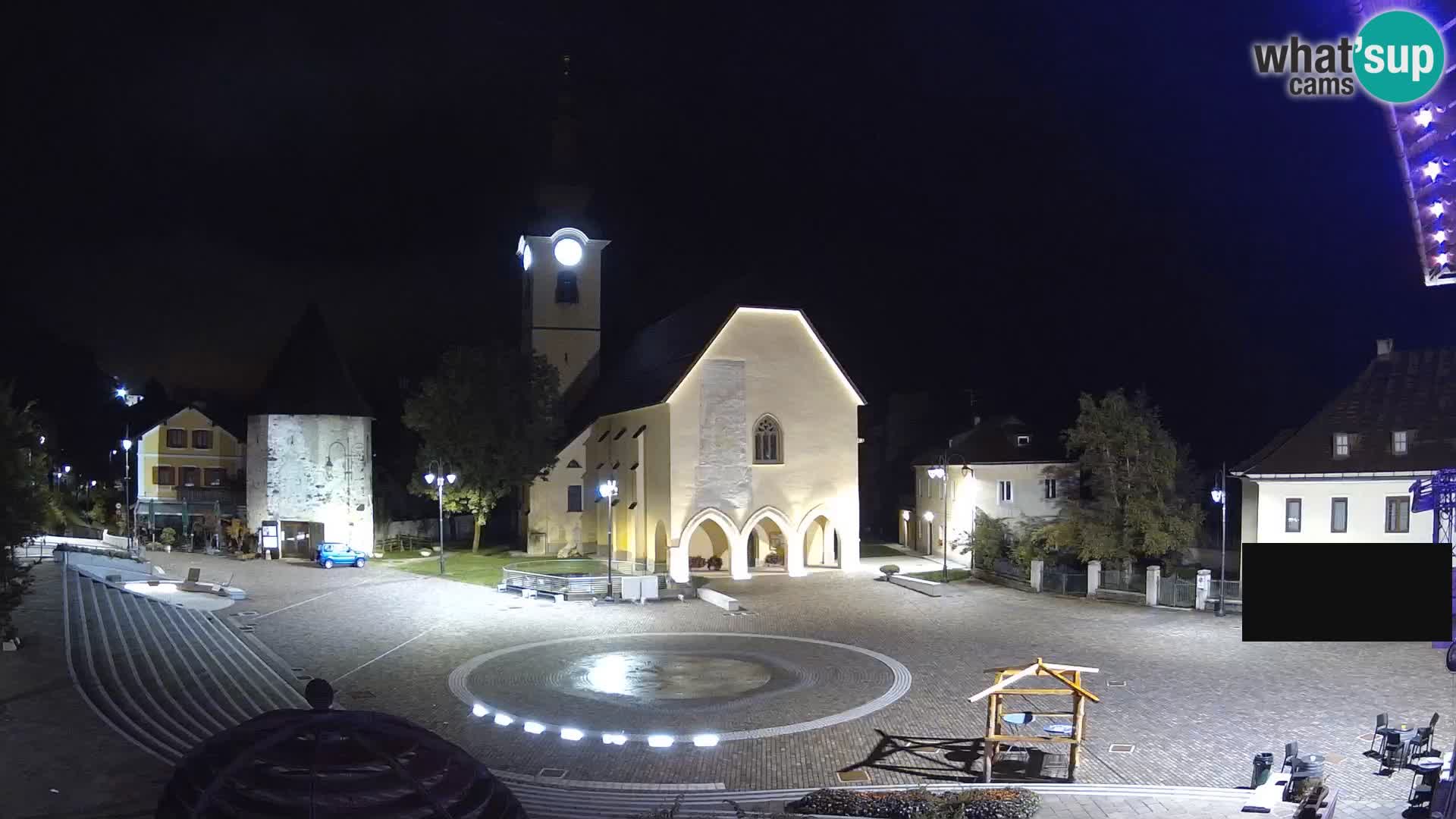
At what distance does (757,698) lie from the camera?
59.3 ft

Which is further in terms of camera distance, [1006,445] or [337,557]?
[1006,445]

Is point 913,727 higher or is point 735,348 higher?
point 735,348

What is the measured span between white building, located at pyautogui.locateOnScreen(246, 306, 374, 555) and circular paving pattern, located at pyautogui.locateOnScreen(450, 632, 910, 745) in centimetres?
2384

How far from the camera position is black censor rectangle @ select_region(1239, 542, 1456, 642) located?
1170 cm

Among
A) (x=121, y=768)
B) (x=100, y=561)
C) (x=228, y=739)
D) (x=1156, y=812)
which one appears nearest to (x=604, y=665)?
(x=121, y=768)

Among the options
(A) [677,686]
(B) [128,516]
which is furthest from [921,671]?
(B) [128,516]

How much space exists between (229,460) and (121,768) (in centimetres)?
5011

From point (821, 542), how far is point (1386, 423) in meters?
21.0

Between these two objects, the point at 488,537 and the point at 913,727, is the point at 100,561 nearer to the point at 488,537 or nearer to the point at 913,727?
the point at 488,537

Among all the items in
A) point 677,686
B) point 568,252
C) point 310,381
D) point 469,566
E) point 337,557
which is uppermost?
point 568,252

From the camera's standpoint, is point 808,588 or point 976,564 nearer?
point 808,588

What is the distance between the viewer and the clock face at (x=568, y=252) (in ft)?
166

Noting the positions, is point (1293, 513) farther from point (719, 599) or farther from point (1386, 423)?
point (719, 599)

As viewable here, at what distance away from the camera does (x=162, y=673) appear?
17859mm
